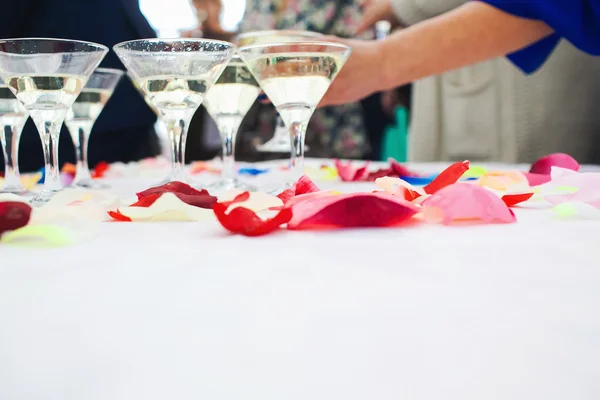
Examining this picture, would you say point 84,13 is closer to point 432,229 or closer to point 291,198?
point 291,198

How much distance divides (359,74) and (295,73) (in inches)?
17.3

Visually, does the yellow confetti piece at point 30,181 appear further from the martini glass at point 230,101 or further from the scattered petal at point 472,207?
the scattered petal at point 472,207

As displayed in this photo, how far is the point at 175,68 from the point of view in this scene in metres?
0.58

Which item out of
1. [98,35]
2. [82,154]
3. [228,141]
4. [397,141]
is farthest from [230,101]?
[397,141]

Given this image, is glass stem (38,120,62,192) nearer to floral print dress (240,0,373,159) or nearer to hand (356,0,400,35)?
hand (356,0,400,35)

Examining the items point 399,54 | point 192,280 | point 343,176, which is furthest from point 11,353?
point 399,54

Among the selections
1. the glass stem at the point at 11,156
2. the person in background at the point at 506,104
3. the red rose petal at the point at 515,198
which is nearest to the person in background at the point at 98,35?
the glass stem at the point at 11,156

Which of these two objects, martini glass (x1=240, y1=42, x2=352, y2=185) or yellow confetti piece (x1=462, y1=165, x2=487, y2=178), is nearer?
martini glass (x1=240, y1=42, x2=352, y2=185)

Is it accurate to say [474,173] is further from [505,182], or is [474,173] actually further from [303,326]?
[303,326]

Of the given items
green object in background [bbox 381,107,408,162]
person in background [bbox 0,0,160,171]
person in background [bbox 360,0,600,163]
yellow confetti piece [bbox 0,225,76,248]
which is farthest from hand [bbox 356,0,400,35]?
yellow confetti piece [bbox 0,225,76,248]

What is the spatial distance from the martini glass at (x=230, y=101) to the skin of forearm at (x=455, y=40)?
33 cm

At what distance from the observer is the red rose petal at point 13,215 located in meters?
0.39

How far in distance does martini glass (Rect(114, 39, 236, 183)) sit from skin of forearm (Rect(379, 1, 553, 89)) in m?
0.52

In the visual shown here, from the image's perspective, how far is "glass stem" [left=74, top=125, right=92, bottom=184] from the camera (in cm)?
87
